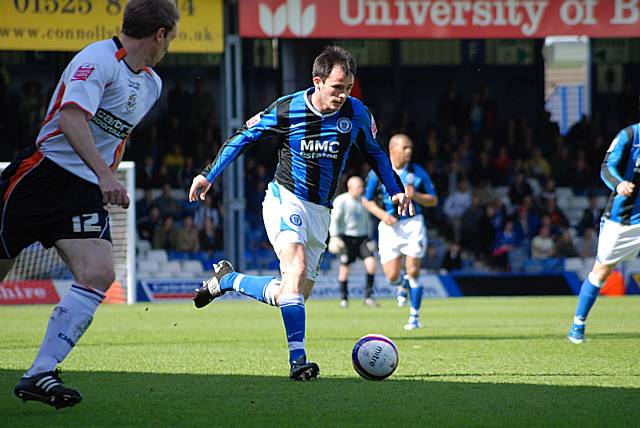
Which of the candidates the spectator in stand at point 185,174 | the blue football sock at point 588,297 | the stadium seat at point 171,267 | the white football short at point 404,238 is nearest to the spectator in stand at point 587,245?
the stadium seat at point 171,267

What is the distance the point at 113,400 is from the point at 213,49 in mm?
14620

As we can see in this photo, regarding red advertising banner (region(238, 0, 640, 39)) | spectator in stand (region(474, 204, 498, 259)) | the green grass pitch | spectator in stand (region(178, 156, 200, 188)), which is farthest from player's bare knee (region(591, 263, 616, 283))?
spectator in stand (region(178, 156, 200, 188))

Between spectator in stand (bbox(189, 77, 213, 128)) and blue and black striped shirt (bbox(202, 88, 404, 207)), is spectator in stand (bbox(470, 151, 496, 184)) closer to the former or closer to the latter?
spectator in stand (bbox(189, 77, 213, 128))

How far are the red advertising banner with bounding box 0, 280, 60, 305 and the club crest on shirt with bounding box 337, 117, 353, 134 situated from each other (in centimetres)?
1241

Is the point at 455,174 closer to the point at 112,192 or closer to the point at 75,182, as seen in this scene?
the point at 75,182

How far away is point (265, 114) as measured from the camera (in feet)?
25.6

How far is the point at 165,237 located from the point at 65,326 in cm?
1659

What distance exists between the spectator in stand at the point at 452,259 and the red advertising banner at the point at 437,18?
428cm

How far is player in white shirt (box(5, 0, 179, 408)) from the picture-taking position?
18.1 ft

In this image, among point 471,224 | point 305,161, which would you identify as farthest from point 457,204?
point 305,161

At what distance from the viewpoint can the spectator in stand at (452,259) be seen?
73.3ft

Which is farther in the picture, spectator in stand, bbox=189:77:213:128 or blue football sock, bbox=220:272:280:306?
spectator in stand, bbox=189:77:213:128

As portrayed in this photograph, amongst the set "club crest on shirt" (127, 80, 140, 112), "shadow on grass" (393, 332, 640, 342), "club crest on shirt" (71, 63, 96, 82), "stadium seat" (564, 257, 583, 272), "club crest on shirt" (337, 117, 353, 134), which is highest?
"club crest on shirt" (71, 63, 96, 82)

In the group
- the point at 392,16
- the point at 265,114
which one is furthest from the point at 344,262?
the point at 265,114
